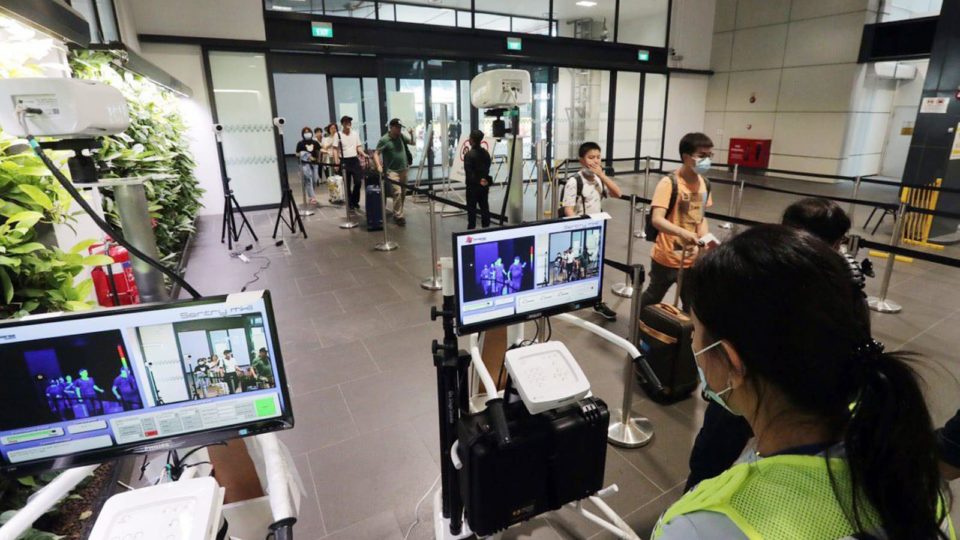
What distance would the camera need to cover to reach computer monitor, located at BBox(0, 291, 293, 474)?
3.46ft

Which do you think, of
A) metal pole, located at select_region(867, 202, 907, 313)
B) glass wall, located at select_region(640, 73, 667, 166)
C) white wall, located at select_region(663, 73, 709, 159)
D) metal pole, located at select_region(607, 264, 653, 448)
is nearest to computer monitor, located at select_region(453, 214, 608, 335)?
metal pole, located at select_region(607, 264, 653, 448)

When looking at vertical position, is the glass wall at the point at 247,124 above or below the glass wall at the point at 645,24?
below

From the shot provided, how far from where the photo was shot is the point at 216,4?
302 inches

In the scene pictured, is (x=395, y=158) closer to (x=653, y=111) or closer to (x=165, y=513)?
(x=165, y=513)

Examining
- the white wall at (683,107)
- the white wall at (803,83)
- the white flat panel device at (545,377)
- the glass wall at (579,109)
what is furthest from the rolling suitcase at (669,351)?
the white wall at (683,107)

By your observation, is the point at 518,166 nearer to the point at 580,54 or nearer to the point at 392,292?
the point at 392,292

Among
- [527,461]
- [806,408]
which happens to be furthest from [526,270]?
[806,408]

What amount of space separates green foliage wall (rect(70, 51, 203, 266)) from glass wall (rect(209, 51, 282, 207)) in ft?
3.01

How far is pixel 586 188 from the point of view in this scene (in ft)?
12.8

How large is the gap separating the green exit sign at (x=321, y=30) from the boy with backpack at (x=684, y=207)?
7452 millimetres

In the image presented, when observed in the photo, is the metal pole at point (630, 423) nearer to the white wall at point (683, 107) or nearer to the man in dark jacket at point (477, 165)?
the man in dark jacket at point (477, 165)

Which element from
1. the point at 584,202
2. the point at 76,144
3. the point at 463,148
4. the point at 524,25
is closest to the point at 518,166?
the point at 584,202

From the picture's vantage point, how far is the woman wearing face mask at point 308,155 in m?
8.08

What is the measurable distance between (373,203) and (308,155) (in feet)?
6.66
